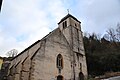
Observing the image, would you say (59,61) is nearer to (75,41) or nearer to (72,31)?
(75,41)

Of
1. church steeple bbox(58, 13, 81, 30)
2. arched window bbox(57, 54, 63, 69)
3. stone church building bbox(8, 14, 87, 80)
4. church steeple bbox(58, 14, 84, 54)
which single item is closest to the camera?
stone church building bbox(8, 14, 87, 80)

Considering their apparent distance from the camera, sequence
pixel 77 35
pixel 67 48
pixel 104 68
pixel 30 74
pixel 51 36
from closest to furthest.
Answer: pixel 30 74, pixel 51 36, pixel 67 48, pixel 77 35, pixel 104 68

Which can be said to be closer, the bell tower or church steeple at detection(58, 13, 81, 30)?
the bell tower

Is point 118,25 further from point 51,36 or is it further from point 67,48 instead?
point 51,36

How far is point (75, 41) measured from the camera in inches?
1240

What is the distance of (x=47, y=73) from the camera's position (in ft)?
76.2

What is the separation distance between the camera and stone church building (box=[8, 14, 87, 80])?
885 inches

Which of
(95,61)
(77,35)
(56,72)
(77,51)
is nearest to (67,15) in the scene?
(77,35)

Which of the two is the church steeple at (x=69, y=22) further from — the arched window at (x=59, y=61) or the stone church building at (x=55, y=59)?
the arched window at (x=59, y=61)

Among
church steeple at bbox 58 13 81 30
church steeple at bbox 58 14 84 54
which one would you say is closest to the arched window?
church steeple at bbox 58 14 84 54

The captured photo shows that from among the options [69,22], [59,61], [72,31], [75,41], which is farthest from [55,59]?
[69,22]

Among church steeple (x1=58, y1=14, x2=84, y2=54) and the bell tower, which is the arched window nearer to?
the bell tower

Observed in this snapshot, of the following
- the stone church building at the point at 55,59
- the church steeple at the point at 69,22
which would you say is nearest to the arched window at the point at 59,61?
the stone church building at the point at 55,59

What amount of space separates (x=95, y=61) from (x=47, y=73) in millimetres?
15817
